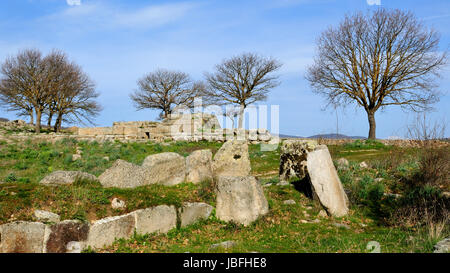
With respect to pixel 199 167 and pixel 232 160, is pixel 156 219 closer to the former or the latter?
pixel 199 167

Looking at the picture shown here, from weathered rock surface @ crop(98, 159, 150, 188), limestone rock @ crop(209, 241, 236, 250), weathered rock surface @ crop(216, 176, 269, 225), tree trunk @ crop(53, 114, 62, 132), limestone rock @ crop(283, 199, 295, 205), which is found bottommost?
limestone rock @ crop(209, 241, 236, 250)

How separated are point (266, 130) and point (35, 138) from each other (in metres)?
17.3

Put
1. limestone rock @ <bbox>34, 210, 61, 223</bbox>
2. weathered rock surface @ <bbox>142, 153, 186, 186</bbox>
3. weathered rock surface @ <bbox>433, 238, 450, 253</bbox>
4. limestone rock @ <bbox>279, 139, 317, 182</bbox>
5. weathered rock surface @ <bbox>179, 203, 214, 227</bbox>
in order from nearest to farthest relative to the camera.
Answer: weathered rock surface @ <bbox>433, 238, 450, 253</bbox>, limestone rock @ <bbox>34, 210, 61, 223</bbox>, weathered rock surface @ <bbox>179, 203, 214, 227</bbox>, weathered rock surface @ <bbox>142, 153, 186, 186</bbox>, limestone rock @ <bbox>279, 139, 317, 182</bbox>

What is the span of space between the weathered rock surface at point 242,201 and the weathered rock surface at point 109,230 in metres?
2.21

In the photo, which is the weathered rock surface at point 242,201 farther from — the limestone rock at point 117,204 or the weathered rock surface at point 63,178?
the weathered rock surface at point 63,178

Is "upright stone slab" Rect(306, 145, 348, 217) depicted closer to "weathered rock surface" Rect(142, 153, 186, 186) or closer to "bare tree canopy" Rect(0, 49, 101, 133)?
"weathered rock surface" Rect(142, 153, 186, 186)

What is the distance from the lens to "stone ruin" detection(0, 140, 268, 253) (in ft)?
20.4

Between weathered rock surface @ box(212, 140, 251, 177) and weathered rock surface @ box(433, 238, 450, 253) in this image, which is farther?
weathered rock surface @ box(212, 140, 251, 177)

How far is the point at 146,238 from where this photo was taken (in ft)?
23.6

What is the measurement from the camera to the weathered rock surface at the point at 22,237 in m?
6.03

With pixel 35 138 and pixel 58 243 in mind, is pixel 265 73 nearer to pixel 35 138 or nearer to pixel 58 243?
pixel 35 138

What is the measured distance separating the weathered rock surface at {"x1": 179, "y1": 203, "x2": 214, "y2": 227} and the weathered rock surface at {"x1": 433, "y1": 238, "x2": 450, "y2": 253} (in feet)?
15.2

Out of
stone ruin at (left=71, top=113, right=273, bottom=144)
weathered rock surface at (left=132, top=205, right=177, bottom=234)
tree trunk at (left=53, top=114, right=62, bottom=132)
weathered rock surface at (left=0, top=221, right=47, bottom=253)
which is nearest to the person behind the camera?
weathered rock surface at (left=0, top=221, right=47, bottom=253)

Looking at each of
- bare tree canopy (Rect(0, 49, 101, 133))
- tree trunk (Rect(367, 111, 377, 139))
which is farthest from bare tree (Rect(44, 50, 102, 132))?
tree trunk (Rect(367, 111, 377, 139))
